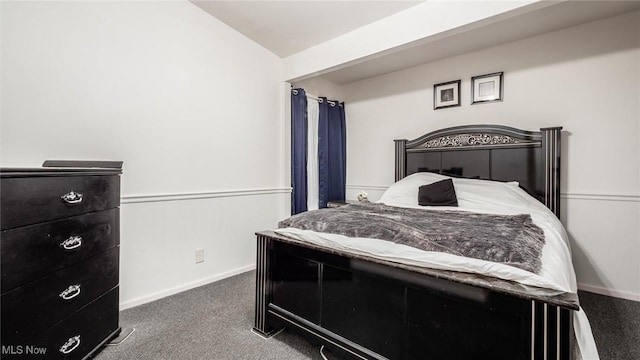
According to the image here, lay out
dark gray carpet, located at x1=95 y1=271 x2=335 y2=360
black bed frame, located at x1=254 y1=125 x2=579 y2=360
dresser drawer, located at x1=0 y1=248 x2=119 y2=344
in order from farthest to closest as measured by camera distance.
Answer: dark gray carpet, located at x1=95 y1=271 x2=335 y2=360
dresser drawer, located at x1=0 y1=248 x2=119 y2=344
black bed frame, located at x1=254 y1=125 x2=579 y2=360

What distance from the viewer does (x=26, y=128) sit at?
1538mm

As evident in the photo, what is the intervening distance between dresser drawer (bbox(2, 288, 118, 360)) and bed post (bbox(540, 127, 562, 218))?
11.3 feet

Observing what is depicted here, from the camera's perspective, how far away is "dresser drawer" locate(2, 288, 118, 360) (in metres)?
1.07

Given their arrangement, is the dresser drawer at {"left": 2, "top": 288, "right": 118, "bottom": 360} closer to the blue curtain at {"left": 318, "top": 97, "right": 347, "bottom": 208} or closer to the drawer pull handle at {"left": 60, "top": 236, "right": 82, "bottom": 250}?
the drawer pull handle at {"left": 60, "top": 236, "right": 82, "bottom": 250}

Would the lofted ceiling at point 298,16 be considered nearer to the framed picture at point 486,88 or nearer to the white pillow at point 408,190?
the framed picture at point 486,88

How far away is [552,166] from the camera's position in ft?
7.94

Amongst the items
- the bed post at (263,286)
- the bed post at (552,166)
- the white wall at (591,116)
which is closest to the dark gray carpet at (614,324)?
the white wall at (591,116)

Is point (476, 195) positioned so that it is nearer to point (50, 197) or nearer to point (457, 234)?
point (457, 234)

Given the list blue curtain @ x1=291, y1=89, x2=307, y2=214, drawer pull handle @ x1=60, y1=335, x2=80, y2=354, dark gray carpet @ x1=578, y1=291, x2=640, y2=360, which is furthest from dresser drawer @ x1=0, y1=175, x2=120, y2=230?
dark gray carpet @ x1=578, y1=291, x2=640, y2=360

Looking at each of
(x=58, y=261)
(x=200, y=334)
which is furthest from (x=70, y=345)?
(x=200, y=334)

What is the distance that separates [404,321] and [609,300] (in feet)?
7.34

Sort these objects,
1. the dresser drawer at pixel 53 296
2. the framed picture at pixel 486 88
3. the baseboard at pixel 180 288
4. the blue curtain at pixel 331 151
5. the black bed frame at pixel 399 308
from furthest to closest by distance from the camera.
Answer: the blue curtain at pixel 331 151 → the framed picture at pixel 486 88 → the baseboard at pixel 180 288 → the dresser drawer at pixel 53 296 → the black bed frame at pixel 399 308

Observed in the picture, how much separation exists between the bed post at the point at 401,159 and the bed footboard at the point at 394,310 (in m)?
2.17

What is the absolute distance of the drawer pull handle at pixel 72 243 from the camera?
1.26m
